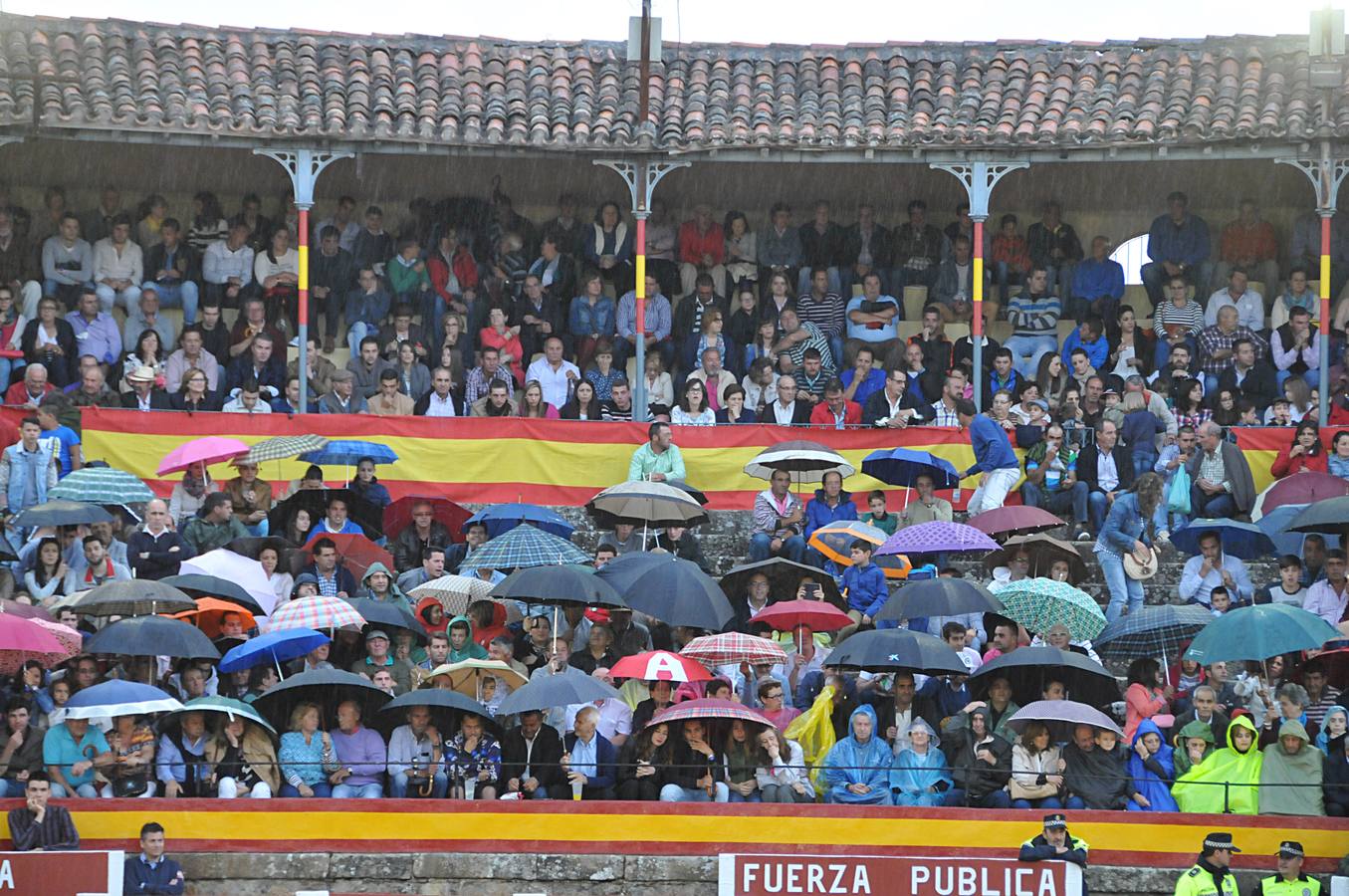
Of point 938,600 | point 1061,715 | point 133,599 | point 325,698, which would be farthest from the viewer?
point 938,600

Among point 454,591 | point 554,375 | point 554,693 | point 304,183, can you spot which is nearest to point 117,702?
point 554,693

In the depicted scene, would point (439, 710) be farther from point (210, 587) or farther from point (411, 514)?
point (411, 514)

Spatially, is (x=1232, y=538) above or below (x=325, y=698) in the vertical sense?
above

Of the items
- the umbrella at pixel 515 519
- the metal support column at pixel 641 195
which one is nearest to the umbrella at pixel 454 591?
the umbrella at pixel 515 519

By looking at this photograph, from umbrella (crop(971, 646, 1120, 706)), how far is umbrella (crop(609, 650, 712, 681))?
2.08 m

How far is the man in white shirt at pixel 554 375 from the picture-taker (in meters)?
26.6

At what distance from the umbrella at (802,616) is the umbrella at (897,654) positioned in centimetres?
130

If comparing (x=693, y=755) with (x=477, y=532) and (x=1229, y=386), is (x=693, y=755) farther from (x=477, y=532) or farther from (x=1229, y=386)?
(x=1229, y=386)

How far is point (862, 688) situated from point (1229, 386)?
7.97 metres

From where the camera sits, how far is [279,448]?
23.5 meters

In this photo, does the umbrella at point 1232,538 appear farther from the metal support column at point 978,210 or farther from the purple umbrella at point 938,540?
the metal support column at point 978,210

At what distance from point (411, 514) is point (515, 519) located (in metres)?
1.24

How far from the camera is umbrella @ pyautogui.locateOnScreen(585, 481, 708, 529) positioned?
22.6 metres

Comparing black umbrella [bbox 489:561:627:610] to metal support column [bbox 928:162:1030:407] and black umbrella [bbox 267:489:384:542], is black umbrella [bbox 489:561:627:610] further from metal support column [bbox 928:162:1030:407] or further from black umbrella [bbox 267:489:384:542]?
metal support column [bbox 928:162:1030:407]
